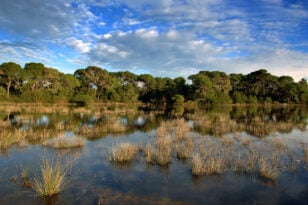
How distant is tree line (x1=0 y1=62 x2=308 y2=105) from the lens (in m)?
58.4

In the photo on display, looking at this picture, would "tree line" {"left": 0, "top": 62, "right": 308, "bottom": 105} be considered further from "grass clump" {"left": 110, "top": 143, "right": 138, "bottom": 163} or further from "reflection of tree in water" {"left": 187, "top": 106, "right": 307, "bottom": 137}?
"grass clump" {"left": 110, "top": 143, "right": 138, "bottom": 163}

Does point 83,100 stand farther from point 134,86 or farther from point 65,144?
point 65,144

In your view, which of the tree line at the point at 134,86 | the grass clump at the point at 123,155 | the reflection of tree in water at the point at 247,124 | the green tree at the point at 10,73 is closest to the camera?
the grass clump at the point at 123,155

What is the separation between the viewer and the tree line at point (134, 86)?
2301 inches

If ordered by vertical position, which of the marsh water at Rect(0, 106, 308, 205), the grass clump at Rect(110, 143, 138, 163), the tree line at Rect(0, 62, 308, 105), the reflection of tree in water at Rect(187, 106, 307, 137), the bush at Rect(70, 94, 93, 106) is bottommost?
the marsh water at Rect(0, 106, 308, 205)

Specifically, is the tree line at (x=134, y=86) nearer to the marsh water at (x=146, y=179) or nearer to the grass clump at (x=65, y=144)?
the grass clump at (x=65, y=144)

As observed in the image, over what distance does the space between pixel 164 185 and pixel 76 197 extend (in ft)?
9.86

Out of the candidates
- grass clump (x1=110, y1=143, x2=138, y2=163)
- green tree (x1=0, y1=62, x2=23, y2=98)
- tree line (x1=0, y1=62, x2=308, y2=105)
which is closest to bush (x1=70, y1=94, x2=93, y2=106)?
tree line (x1=0, y1=62, x2=308, y2=105)

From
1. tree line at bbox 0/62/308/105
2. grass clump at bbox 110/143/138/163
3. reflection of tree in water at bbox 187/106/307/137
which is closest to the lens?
grass clump at bbox 110/143/138/163

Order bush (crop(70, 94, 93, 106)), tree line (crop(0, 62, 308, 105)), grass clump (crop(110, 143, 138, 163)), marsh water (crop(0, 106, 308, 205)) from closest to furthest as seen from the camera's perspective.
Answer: marsh water (crop(0, 106, 308, 205)), grass clump (crop(110, 143, 138, 163)), tree line (crop(0, 62, 308, 105)), bush (crop(70, 94, 93, 106))

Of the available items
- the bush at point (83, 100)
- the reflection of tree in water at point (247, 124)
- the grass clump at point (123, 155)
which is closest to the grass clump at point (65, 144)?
the grass clump at point (123, 155)

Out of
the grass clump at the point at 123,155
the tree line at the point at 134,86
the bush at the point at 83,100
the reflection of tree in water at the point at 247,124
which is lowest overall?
the grass clump at the point at 123,155

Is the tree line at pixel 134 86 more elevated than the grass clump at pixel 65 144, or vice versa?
the tree line at pixel 134 86

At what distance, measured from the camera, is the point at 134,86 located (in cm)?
8762
